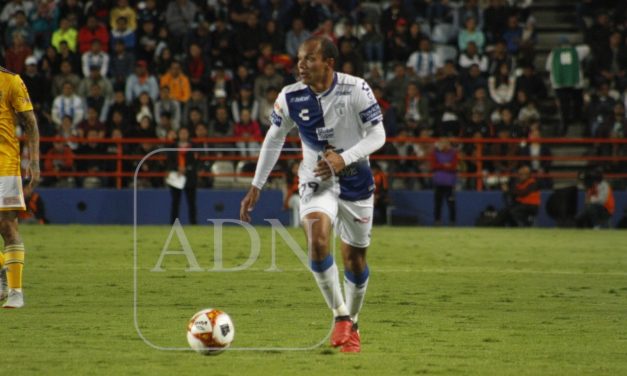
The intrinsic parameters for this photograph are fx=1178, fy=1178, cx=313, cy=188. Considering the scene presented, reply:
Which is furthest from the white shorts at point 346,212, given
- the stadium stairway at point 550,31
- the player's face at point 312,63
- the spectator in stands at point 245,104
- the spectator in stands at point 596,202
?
the stadium stairway at point 550,31

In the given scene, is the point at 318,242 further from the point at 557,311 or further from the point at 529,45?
the point at 529,45

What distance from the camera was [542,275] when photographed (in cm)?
1484

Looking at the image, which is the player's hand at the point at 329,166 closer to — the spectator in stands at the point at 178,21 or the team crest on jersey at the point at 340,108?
the team crest on jersey at the point at 340,108

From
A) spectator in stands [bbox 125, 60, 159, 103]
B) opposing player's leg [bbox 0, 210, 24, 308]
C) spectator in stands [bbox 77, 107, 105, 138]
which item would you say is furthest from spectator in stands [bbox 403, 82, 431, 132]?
opposing player's leg [bbox 0, 210, 24, 308]

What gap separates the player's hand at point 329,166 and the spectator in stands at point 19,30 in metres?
19.3

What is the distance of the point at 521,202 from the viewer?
2330cm

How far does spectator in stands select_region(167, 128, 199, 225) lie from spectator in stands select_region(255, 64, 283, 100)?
6.71 ft

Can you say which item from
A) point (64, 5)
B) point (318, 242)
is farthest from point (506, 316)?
point (64, 5)

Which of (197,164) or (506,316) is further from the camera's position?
(197,164)

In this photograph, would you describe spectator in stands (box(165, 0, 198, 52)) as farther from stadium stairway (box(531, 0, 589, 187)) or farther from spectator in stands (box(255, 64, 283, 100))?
Answer: stadium stairway (box(531, 0, 589, 187))

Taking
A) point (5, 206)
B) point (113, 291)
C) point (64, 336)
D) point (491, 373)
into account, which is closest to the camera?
point (491, 373)

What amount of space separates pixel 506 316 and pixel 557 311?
2.35 feet

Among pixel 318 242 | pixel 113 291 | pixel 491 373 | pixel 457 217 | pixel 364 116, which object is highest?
pixel 364 116

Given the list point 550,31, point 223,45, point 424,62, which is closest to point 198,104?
point 223,45
